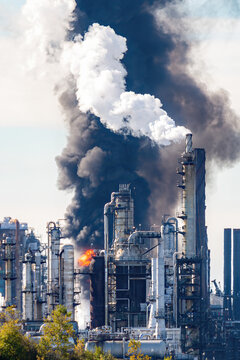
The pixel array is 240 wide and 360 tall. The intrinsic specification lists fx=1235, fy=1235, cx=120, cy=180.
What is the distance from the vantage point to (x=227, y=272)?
14000 cm

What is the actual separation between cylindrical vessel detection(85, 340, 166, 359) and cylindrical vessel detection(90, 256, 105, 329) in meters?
17.9

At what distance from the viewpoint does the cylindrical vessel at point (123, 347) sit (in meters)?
93.2

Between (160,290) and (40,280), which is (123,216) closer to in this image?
(40,280)

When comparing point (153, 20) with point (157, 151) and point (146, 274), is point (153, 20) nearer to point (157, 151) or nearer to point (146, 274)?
point (157, 151)

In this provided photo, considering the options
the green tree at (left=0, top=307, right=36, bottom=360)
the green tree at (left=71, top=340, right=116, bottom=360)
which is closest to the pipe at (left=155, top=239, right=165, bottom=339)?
the green tree at (left=71, top=340, right=116, bottom=360)

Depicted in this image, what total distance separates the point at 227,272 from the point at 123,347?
47873mm

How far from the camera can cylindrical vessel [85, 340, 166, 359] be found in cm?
9319

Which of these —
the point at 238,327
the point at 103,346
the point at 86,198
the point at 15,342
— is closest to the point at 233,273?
the point at 238,327

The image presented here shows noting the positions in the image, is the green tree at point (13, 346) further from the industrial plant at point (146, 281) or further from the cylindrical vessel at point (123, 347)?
the industrial plant at point (146, 281)

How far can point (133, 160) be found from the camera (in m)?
142

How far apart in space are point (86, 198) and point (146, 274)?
27.0 meters

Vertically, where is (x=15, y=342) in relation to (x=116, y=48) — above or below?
below

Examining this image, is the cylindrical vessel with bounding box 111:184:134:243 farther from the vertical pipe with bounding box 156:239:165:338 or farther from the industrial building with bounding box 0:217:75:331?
the vertical pipe with bounding box 156:239:165:338

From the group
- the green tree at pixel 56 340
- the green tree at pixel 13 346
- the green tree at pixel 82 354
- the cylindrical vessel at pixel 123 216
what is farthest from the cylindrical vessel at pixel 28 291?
the green tree at pixel 13 346
